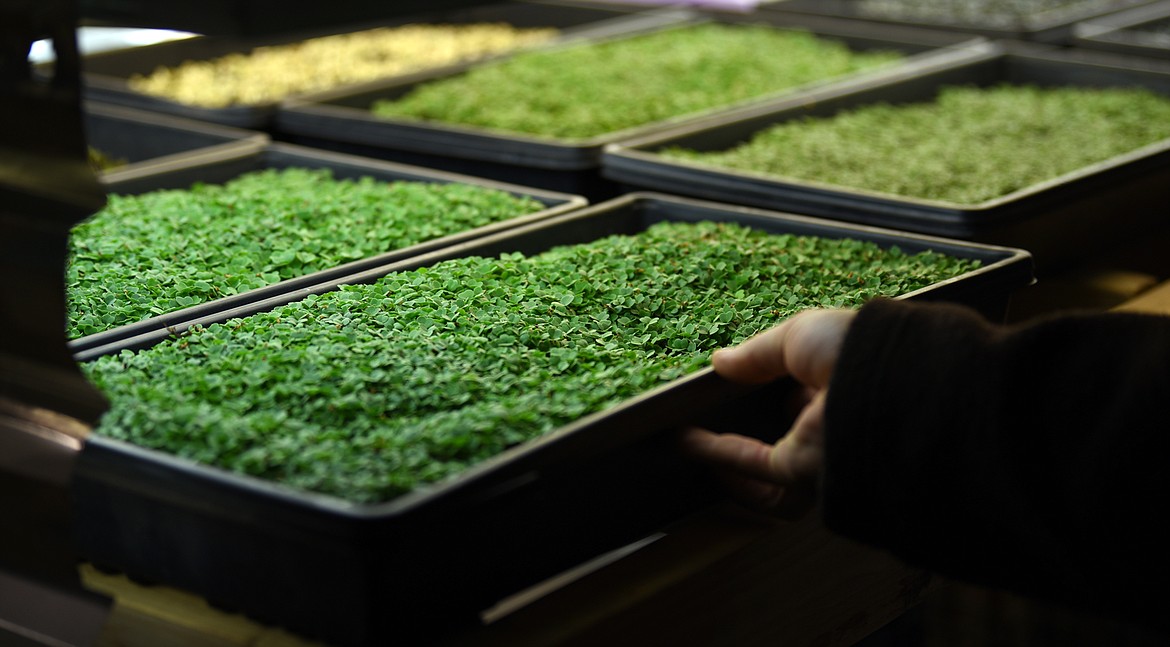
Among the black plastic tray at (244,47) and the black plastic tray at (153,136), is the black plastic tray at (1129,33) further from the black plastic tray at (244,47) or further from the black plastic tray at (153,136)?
the black plastic tray at (153,136)

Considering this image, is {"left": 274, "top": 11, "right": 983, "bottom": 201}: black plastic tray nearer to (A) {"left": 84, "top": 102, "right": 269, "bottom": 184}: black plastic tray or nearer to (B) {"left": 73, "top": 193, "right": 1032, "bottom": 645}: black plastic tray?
A: (A) {"left": 84, "top": 102, "right": 269, "bottom": 184}: black plastic tray

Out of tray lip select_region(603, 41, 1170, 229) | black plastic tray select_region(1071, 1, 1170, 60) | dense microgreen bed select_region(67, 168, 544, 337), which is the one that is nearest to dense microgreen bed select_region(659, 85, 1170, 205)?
tray lip select_region(603, 41, 1170, 229)

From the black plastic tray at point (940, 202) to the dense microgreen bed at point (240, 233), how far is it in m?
0.29

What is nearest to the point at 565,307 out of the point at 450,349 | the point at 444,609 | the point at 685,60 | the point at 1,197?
the point at 450,349

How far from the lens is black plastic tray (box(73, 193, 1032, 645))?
97 centimetres

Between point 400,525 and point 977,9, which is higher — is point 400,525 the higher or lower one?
the lower one

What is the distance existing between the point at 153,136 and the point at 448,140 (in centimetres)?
66

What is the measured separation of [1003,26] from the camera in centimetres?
348

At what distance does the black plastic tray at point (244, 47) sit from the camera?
8.32 ft

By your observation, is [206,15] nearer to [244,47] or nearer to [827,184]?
[827,184]

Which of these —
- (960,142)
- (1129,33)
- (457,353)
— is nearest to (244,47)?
(960,142)

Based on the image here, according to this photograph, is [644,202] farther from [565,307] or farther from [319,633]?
[319,633]

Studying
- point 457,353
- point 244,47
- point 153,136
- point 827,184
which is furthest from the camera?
point 244,47

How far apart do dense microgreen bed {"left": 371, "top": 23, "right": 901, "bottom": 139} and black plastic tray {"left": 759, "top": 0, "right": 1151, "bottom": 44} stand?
0.91 feet
